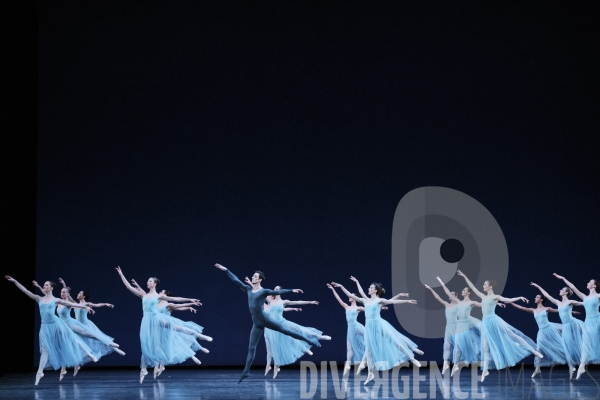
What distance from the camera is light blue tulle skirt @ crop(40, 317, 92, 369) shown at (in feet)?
25.7

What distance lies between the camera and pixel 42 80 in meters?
Result: 10.0

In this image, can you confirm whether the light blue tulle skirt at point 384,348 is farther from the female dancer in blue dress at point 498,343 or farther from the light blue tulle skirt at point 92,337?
the light blue tulle skirt at point 92,337

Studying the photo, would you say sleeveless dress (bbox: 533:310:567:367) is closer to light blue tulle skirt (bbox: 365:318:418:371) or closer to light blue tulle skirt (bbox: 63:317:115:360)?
light blue tulle skirt (bbox: 365:318:418:371)

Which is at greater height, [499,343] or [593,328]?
[593,328]

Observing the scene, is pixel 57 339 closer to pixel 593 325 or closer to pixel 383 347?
pixel 383 347

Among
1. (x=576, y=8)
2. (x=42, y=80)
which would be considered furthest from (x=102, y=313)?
Answer: (x=576, y=8)

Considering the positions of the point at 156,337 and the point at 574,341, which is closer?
the point at 156,337

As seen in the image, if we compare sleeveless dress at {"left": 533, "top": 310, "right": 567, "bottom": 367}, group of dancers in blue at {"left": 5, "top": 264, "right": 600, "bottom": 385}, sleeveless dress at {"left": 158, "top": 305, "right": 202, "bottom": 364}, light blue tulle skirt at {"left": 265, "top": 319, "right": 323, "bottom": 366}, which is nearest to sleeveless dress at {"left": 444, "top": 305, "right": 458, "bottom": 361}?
group of dancers in blue at {"left": 5, "top": 264, "right": 600, "bottom": 385}

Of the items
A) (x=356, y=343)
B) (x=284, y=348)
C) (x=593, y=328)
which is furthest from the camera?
(x=356, y=343)

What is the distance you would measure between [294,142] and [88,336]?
155 inches

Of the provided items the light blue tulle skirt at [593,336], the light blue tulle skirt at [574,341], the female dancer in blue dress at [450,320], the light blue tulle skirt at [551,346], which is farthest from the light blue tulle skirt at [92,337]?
the light blue tulle skirt at [593,336]

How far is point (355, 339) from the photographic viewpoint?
8523mm

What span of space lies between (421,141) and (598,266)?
123 inches

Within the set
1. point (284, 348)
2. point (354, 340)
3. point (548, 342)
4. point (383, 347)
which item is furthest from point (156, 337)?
point (548, 342)
